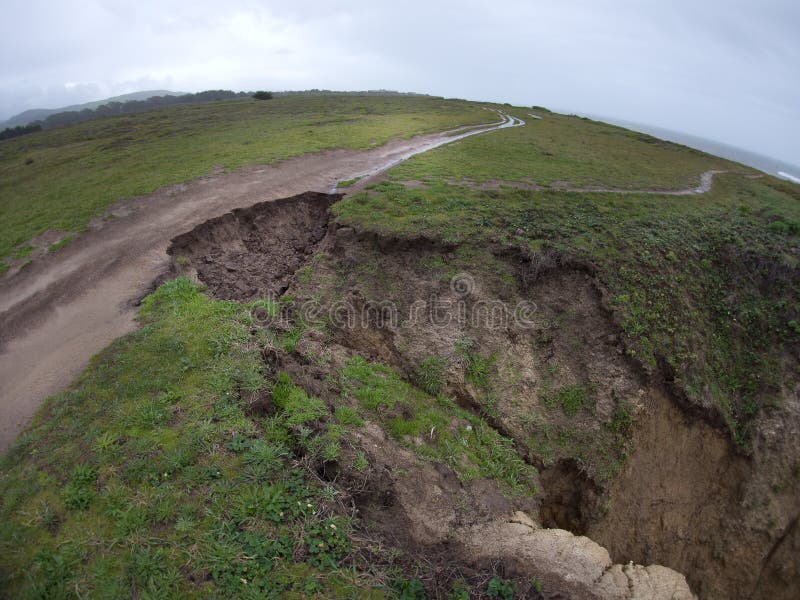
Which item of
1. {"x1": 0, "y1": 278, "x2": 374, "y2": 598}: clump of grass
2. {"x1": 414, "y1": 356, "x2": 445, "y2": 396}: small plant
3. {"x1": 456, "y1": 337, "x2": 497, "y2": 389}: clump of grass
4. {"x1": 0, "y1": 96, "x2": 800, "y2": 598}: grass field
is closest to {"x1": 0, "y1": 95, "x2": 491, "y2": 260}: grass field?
{"x1": 0, "y1": 96, "x2": 800, "y2": 598}: grass field

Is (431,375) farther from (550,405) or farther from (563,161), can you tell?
(563,161)

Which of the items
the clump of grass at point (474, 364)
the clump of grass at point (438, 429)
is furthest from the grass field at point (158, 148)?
the clump of grass at point (474, 364)

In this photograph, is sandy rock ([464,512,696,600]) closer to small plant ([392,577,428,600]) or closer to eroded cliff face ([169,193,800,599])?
eroded cliff face ([169,193,800,599])

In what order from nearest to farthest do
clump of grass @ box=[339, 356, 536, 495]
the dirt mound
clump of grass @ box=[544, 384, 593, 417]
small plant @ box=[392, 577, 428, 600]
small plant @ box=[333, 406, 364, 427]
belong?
small plant @ box=[392, 577, 428, 600]
small plant @ box=[333, 406, 364, 427]
clump of grass @ box=[339, 356, 536, 495]
clump of grass @ box=[544, 384, 593, 417]
the dirt mound

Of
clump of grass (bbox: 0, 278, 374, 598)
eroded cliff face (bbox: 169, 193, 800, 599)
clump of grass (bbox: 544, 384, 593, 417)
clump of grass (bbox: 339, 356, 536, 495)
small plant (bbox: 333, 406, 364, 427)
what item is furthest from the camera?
clump of grass (bbox: 544, 384, 593, 417)

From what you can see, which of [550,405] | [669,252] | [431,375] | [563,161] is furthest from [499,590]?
[563,161]

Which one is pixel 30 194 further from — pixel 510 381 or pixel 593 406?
pixel 593 406

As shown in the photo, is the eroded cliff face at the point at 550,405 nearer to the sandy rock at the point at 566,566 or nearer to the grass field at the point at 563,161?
the sandy rock at the point at 566,566
